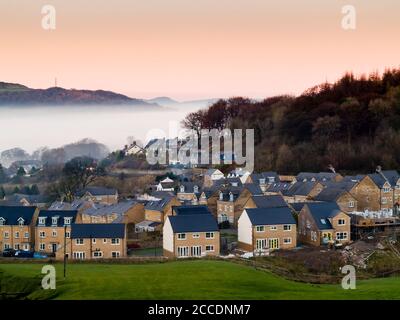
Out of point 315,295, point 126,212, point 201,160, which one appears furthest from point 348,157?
point 315,295

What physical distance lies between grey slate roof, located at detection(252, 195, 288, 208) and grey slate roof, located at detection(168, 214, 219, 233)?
3512mm

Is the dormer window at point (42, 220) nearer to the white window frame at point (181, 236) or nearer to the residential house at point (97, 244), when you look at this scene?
the residential house at point (97, 244)

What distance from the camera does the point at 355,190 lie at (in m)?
31.0

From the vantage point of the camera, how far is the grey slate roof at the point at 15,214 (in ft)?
90.2

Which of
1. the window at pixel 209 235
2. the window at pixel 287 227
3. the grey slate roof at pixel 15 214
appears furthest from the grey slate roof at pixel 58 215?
the window at pixel 287 227

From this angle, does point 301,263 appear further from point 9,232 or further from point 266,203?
point 9,232

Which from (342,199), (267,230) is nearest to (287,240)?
(267,230)

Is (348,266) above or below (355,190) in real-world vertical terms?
below

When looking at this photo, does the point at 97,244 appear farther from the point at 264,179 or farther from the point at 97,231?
the point at 264,179

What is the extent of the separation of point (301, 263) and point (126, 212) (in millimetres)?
10995

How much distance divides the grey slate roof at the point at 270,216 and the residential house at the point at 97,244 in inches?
195

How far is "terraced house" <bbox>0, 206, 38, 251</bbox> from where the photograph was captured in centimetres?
2725

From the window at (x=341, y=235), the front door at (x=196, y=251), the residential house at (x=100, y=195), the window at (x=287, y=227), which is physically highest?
the residential house at (x=100, y=195)

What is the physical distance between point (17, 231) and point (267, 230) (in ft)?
34.9
